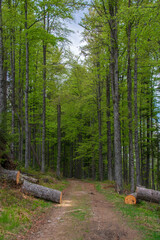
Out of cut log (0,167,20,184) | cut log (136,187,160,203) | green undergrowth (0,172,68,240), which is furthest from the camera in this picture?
cut log (136,187,160,203)

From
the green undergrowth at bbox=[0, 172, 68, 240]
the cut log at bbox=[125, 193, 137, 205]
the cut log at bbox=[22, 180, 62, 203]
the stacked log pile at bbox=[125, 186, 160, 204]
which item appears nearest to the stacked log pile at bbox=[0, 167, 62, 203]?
the cut log at bbox=[22, 180, 62, 203]

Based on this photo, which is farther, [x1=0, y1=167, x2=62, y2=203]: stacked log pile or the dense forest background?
the dense forest background

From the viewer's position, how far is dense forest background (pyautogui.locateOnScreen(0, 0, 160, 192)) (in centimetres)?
1246

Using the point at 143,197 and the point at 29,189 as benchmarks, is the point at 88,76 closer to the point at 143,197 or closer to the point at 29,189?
the point at 143,197

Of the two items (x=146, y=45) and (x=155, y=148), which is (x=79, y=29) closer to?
(x=146, y=45)

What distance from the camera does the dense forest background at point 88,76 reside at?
491 inches

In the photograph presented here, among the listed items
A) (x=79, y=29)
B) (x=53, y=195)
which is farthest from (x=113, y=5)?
(x=53, y=195)

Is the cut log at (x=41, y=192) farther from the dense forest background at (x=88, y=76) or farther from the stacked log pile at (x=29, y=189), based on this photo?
the dense forest background at (x=88, y=76)

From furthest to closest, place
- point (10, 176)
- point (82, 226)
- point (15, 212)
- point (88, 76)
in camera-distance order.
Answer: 1. point (88, 76)
2. point (10, 176)
3. point (15, 212)
4. point (82, 226)

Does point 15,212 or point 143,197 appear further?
point 143,197

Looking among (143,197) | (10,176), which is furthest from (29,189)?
(143,197)

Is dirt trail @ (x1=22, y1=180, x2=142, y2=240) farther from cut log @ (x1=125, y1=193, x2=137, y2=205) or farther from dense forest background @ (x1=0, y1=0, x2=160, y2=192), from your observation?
dense forest background @ (x1=0, y1=0, x2=160, y2=192)

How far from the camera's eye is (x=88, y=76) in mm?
20438

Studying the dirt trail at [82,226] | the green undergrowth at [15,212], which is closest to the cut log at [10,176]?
the green undergrowth at [15,212]
